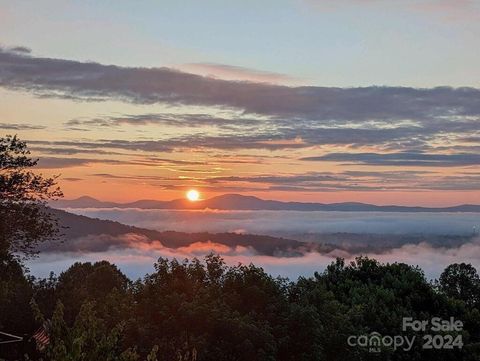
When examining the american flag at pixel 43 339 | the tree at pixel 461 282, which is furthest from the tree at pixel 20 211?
the tree at pixel 461 282

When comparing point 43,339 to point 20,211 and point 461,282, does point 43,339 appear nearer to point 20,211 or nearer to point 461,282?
point 20,211

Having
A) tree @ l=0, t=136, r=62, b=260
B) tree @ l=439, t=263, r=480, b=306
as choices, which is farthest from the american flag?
tree @ l=439, t=263, r=480, b=306

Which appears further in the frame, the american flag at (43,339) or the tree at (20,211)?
the tree at (20,211)

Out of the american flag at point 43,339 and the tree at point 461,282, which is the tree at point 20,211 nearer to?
the american flag at point 43,339

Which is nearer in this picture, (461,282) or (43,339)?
(43,339)

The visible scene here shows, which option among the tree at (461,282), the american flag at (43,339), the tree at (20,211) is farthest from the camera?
the tree at (461,282)

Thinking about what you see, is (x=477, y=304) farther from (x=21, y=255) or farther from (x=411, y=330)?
(x=21, y=255)

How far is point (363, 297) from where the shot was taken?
174 ft

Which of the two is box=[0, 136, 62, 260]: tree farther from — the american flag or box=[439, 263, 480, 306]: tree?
box=[439, 263, 480, 306]: tree

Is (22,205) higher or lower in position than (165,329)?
higher

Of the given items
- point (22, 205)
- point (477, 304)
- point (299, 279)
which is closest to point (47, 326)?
point (22, 205)

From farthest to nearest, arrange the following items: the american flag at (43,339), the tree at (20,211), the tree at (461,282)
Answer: the tree at (461,282), the tree at (20,211), the american flag at (43,339)

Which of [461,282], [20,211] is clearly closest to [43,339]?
[20,211]

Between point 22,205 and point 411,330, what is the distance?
94.1 feet
